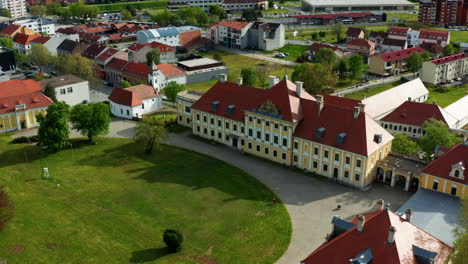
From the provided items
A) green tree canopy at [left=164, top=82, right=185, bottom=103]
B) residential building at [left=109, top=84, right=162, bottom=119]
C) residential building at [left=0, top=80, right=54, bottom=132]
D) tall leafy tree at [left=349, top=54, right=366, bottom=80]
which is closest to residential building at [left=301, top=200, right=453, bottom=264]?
residential building at [left=109, top=84, right=162, bottom=119]

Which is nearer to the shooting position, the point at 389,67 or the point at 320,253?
the point at 320,253

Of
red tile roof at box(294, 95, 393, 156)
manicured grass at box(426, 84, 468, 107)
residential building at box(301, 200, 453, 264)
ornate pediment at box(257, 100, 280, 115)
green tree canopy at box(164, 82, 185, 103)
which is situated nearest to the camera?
residential building at box(301, 200, 453, 264)

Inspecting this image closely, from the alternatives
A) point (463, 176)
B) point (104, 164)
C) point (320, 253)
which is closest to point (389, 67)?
point (463, 176)

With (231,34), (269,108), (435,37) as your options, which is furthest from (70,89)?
(435,37)

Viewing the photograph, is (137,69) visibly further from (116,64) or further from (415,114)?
(415,114)

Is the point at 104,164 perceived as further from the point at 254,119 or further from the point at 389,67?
the point at 389,67

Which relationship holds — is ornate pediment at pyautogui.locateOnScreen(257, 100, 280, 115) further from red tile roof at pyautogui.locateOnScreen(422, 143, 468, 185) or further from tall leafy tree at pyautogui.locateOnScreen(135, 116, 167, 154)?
red tile roof at pyautogui.locateOnScreen(422, 143, 468, 185)

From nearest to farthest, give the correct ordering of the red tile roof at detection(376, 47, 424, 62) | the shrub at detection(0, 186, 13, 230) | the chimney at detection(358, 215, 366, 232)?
the chimney at detection(358, 215, 366, 232) < the shrub at detection(0, 186, 13, 230) < the red tile roof at detection(376, 47, 424, 62)
